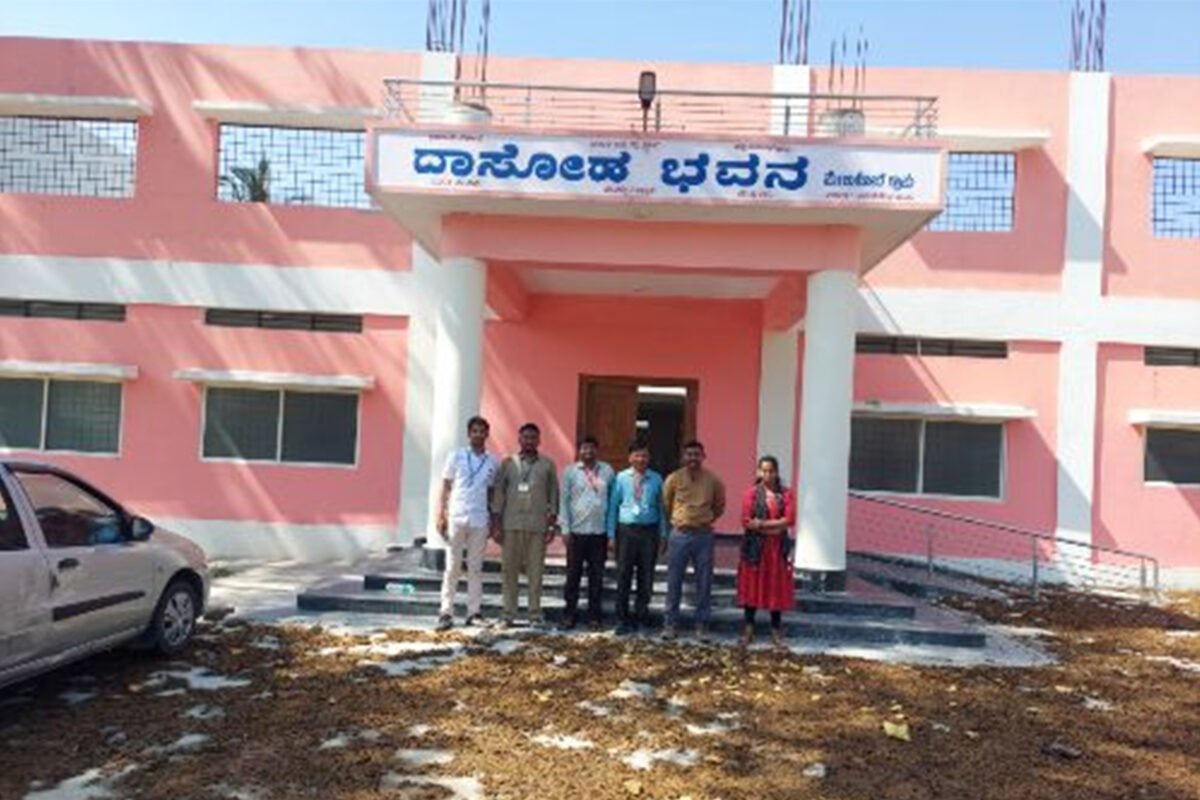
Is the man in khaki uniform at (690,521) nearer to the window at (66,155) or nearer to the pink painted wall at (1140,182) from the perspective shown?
the pink painted wall at (1140,182)

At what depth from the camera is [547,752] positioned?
5340 millimetres

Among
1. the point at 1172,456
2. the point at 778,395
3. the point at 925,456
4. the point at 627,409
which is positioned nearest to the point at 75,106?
the point at 627,409

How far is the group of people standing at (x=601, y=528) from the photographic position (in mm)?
7879

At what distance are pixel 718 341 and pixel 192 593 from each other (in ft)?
24.8

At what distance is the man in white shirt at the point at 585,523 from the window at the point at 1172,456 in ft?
29.7

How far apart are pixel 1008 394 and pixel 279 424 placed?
987cm

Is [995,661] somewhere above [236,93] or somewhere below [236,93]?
below

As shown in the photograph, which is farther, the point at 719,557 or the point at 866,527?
the point at 866,527

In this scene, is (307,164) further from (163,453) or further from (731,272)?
(731,272)

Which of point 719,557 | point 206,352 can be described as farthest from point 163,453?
point 719,557

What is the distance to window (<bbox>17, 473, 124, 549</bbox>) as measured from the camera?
6.02 metres

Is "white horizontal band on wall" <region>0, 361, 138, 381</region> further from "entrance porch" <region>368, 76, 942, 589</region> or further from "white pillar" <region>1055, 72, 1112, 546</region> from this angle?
"white pillar" <region>1055, 72, 1112, 546</region>

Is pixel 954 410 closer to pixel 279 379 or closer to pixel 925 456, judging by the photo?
pixel 925 456

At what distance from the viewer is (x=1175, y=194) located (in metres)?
13.7
